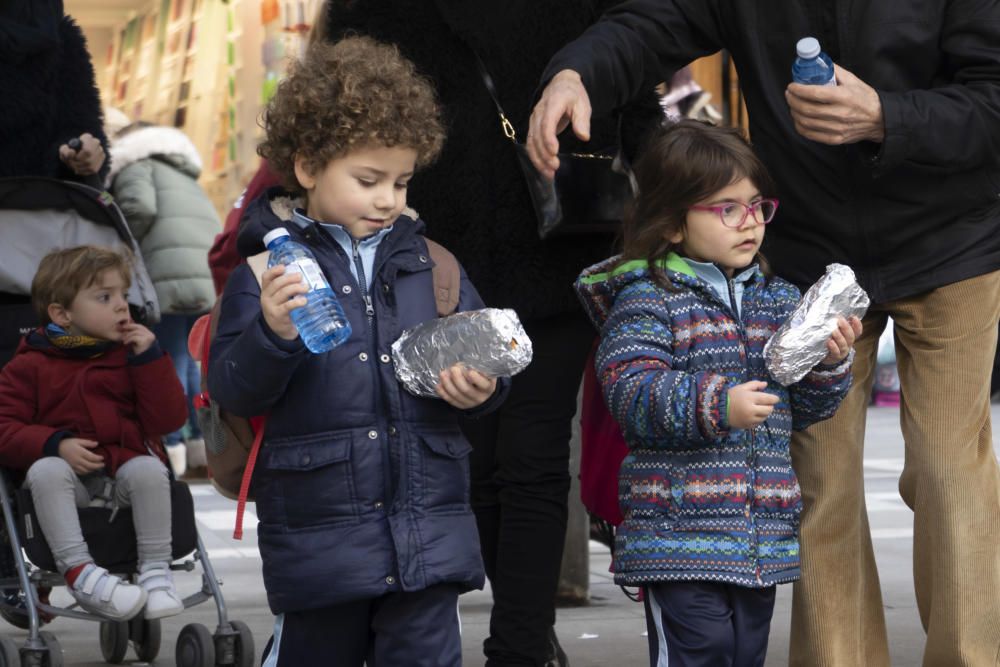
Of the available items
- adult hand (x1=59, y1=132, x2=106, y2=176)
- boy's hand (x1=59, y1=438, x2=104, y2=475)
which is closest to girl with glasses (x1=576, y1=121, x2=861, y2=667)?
boy's hand (x1=59, y1=438, x2=104, y2=475)

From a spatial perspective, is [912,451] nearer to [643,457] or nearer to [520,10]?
[643,457]

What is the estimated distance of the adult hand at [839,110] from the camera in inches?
138

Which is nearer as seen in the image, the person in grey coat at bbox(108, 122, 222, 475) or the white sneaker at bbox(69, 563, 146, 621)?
the white sneaker at bbox(69, 563, 146, 621)

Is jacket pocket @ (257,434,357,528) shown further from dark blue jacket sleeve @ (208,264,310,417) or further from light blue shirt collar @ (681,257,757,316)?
light blue shirt collar @ (681,257,757,316)

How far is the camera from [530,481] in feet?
14.1

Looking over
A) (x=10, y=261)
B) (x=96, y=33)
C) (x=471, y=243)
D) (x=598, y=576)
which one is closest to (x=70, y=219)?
(x=10, y=261)

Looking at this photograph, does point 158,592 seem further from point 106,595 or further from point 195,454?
point 195,454

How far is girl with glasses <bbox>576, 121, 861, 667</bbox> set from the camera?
11.5 feet

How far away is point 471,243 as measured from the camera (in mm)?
4348

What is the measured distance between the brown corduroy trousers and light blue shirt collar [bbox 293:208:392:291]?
1161 mm

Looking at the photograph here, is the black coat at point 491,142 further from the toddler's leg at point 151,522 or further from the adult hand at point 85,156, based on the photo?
the adult hand at point 85,156

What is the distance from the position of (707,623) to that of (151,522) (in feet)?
6.28

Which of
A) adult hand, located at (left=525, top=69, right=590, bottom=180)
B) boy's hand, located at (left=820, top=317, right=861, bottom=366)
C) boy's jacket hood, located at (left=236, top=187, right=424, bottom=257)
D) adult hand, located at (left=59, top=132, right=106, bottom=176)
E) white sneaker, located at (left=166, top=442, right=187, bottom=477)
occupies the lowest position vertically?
white sneaker, located at (left=166, top=442, right=187, bottom=477)

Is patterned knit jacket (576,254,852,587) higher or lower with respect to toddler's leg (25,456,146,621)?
higher
